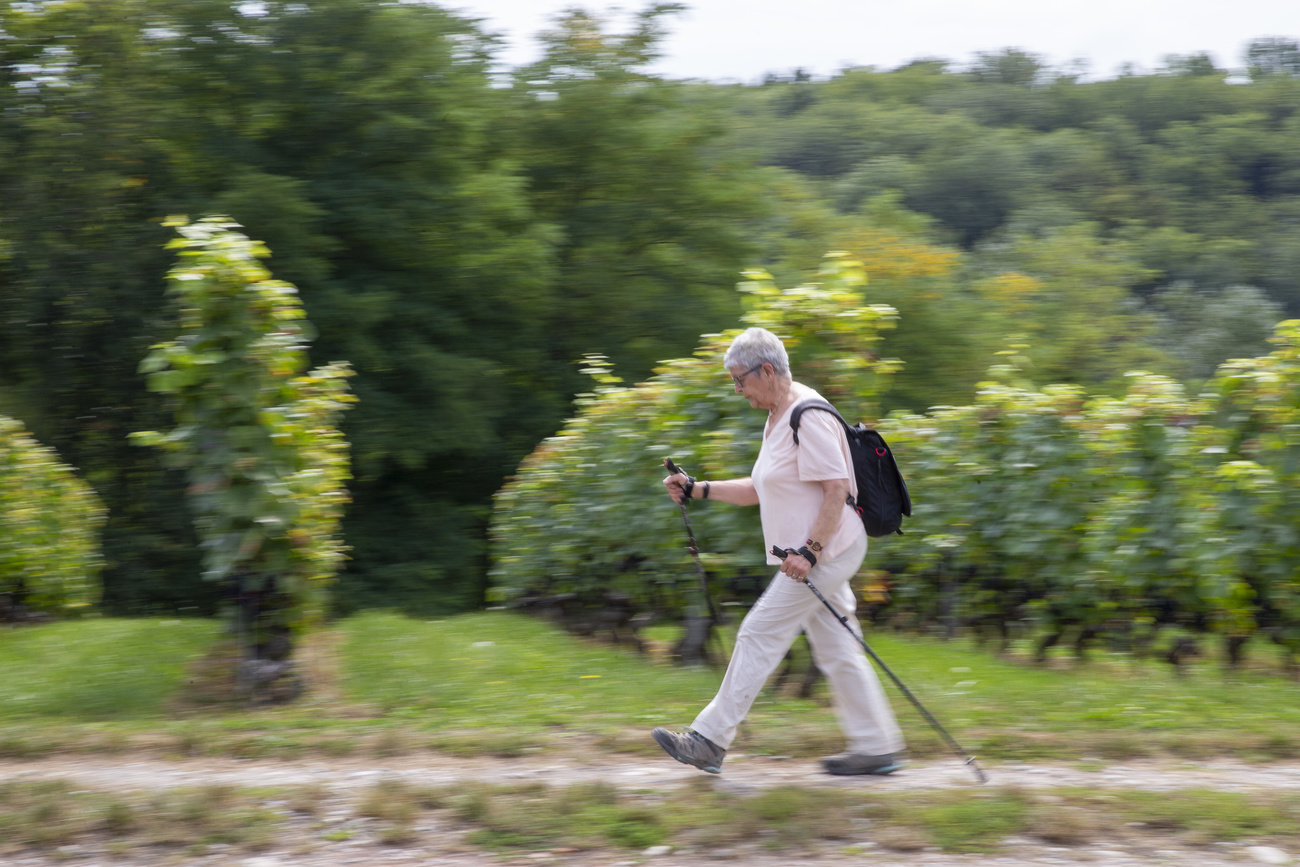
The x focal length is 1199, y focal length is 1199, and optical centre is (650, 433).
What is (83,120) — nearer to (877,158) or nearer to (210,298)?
(210,298)

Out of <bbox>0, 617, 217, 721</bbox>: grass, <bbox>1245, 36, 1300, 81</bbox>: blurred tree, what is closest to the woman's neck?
<bbox>0, 617, 217, 721</bbox>: grass

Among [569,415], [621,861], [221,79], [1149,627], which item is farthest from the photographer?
[569,415]

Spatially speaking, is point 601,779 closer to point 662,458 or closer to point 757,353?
point 757,353

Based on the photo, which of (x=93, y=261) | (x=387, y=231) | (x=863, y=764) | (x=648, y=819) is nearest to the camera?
(x=648, y=819)

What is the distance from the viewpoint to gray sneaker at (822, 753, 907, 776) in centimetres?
551

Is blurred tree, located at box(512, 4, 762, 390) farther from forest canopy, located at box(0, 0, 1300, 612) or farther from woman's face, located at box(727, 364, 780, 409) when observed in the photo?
woman's face, located at box(727, 364, 780, 409)

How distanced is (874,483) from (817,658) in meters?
0.86

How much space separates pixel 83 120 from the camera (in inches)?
658

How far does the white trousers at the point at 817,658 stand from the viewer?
5.40 m

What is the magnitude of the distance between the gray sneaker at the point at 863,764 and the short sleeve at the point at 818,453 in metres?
1.33

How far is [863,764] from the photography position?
5508mm

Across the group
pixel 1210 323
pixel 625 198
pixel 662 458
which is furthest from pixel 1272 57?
pixel 662 458

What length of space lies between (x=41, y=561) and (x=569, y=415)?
35.5 ft

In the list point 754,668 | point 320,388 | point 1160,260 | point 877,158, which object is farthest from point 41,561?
point 1160,260
